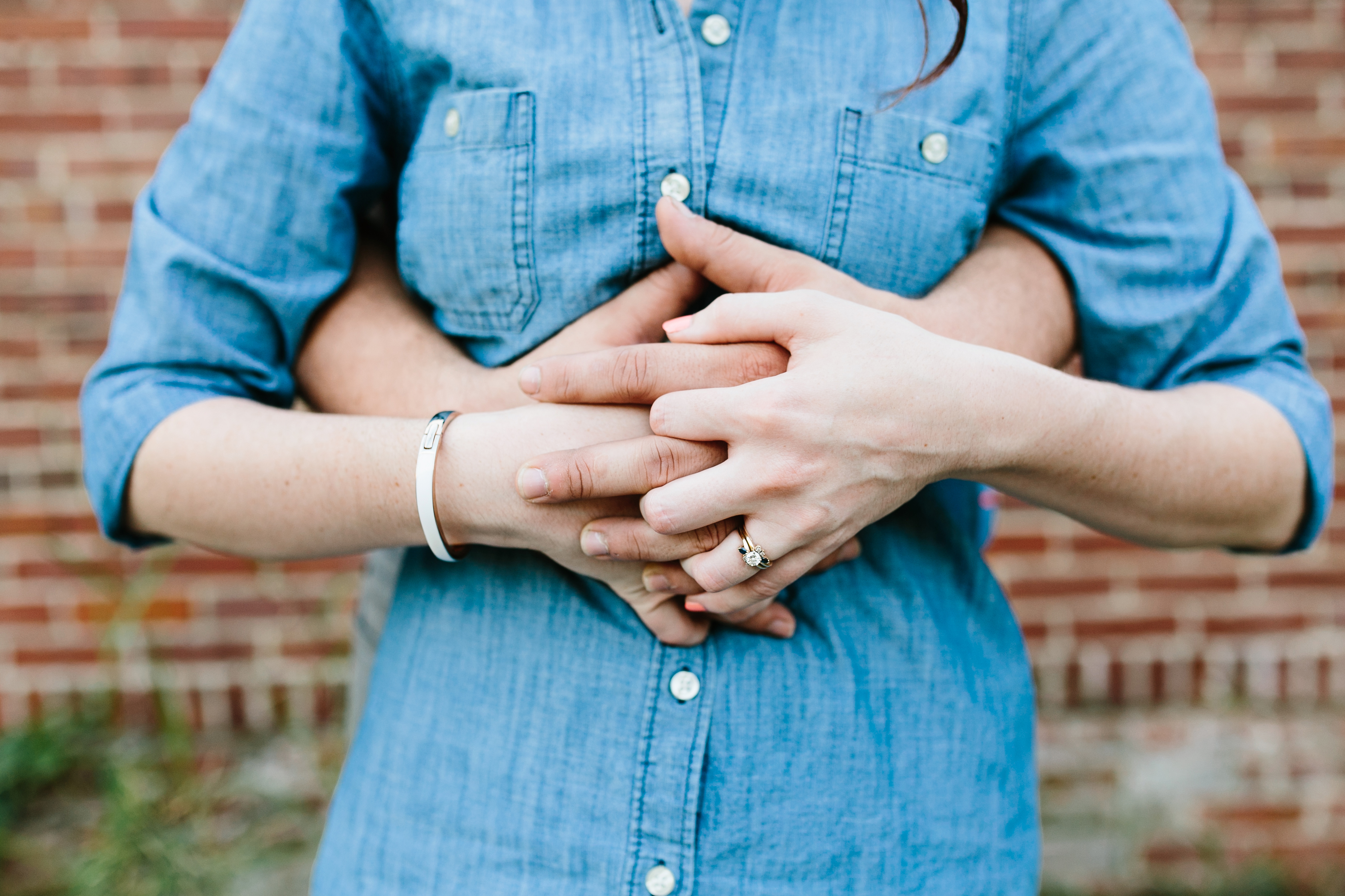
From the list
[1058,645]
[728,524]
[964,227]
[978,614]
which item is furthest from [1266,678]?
[728,524]

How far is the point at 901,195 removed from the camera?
952 millimetres

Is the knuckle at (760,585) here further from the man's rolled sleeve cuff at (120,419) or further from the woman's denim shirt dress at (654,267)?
the man's rolled sleeve cuff at (120,419)

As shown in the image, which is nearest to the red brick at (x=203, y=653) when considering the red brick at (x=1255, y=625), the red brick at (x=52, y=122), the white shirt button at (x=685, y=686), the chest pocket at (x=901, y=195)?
the red brick at (x=52, y=122)

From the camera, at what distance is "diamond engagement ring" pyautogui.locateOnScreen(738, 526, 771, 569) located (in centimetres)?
85

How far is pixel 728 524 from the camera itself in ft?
2.87

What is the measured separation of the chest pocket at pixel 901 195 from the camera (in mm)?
940

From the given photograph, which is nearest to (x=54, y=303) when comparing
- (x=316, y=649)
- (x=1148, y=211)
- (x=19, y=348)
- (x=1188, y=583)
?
(x=19, y=348)

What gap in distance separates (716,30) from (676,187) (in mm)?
175

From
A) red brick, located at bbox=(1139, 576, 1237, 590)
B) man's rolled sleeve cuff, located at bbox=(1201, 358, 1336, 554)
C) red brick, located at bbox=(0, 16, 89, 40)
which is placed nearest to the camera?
man's rolled sleeve cuff, located at bbox=(1201, 358, 1336, 554)

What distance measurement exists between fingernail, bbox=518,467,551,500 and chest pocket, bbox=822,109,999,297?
380 mm

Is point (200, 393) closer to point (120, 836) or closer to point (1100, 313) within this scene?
point (1100, 313)

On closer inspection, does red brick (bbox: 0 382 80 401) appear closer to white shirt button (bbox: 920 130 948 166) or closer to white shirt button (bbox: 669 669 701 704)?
white shirt button (bbox: 669 669 701 704)

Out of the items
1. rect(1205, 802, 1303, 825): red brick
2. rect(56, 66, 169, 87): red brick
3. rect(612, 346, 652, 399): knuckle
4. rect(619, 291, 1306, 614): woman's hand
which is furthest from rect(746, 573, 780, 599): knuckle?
rect(1205, 802, 1303, 825): red brick

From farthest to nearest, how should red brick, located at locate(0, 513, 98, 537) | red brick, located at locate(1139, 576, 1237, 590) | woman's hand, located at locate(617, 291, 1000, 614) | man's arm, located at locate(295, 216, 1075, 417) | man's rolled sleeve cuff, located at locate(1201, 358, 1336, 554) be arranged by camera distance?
red brick, located at locate(1139, 576, 1237, 590), red brick, located at locate(0, 513, 98, 537), man's rolled sleeve cuff, located at locate(1201, 358, 1336, 554), man's arm, located at locate(295, 216, 1075, 417), woman's hand, located at locate(617, 291, 1000, 614)
